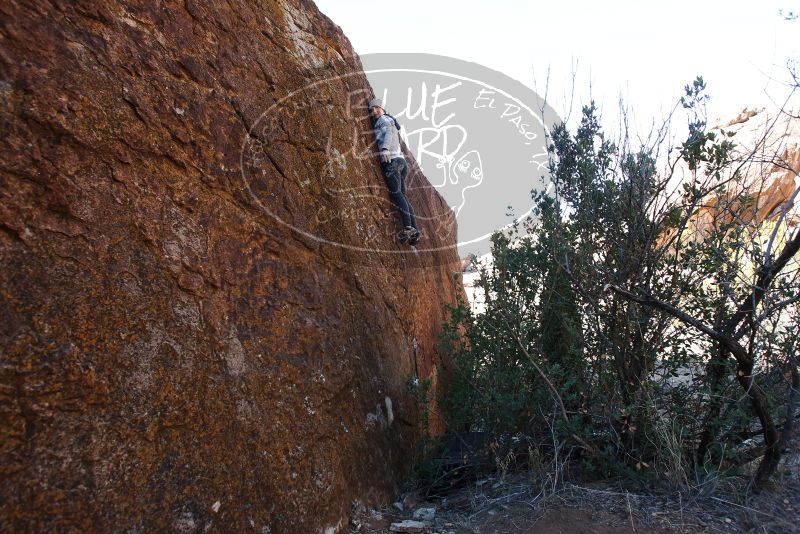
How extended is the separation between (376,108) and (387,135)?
0.32 metres

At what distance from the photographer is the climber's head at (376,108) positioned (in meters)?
5.75

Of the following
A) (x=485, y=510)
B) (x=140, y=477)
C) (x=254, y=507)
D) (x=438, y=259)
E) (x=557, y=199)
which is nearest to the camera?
(x=140, y=477)

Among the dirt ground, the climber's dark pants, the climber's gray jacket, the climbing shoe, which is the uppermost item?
the climber's gray jacket

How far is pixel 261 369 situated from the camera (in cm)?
330

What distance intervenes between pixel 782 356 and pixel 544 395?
66.8 inches

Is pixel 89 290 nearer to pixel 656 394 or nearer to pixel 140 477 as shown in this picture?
pixel 140 477

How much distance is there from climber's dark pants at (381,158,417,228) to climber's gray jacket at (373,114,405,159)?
0.27 feet

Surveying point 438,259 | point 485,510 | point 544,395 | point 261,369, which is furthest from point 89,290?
point 438,259

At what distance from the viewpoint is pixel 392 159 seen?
569cm

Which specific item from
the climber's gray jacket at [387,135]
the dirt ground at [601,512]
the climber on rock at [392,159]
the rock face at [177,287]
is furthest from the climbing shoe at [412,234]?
the dirt ground at [601,512]

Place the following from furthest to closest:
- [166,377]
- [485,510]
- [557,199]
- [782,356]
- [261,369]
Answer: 1. [557,199]
2. [782,356]
3. [485,510]
4. [261,369]
5. [166,377]

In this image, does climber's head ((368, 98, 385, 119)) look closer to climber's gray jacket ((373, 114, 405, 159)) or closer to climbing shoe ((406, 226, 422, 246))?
climber's gray jacket ((373, 114, 405, 159))

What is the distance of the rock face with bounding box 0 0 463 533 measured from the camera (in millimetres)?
2342

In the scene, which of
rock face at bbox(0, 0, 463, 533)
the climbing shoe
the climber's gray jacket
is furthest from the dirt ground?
the climber's gray jacket
